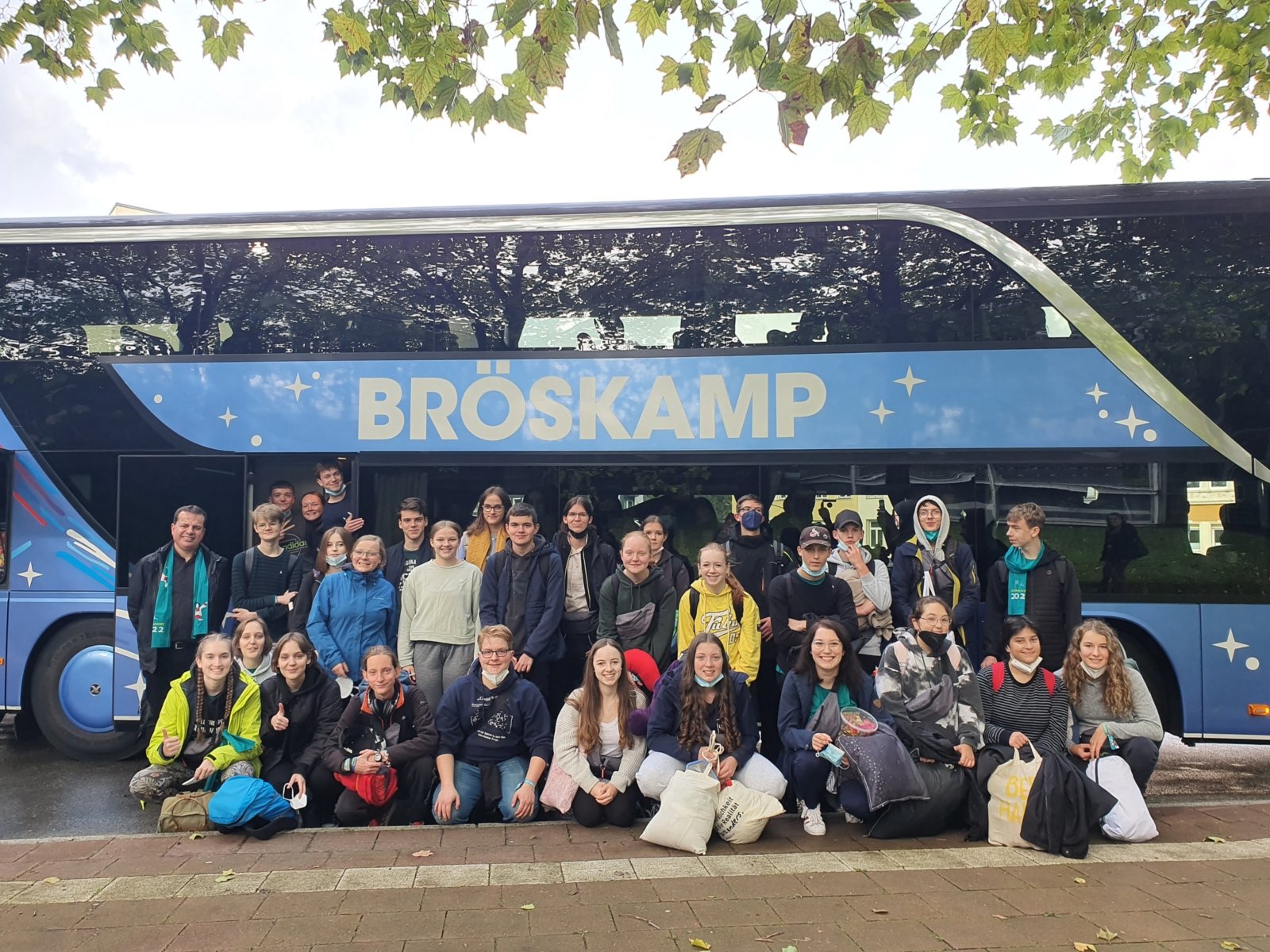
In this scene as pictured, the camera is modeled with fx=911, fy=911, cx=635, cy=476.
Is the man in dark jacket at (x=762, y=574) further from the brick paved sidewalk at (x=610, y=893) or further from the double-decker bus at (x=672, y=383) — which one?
the brick paved sidewalk at (x=610, y=893)

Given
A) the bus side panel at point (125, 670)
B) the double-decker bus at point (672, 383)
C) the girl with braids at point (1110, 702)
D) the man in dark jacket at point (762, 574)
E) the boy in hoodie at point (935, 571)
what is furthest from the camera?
the bus side panel at point (125, 670)

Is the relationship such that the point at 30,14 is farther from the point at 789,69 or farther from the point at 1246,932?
the point at 1246,932

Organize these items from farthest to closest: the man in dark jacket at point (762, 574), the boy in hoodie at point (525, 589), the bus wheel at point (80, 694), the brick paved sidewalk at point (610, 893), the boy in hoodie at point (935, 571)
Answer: the bus wheel at point (80, 694)
the boy in hoodie at point (935, 571)
the man in dark jacket at point (762, 574)
the boy in hoodie at point (525, 589)
the brick paved sidewalk at point (610, 893)

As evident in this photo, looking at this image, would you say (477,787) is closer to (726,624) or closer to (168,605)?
(726,624)

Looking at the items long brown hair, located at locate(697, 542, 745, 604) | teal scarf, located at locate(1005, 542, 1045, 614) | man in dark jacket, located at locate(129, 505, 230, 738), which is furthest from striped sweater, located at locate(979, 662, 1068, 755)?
man in dark jacket, located at locate(129, 505, 230, 738)

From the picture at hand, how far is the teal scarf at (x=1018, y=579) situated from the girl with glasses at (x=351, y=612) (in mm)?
4319

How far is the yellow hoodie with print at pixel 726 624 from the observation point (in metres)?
5.90

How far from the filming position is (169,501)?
273 inches

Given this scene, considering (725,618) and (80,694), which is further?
(80,694)

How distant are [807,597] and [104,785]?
5.30m

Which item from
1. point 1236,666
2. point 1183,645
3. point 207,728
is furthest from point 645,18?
point 1236,666

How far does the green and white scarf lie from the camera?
6.67 meters

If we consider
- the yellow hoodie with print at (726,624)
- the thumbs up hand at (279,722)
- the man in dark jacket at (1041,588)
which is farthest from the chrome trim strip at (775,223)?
the thumbs up hand at (279,722)

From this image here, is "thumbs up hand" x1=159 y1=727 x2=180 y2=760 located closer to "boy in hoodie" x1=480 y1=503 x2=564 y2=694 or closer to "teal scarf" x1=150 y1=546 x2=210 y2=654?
"teal scarf" x1=150 y1=546 x2=210 y2=654
